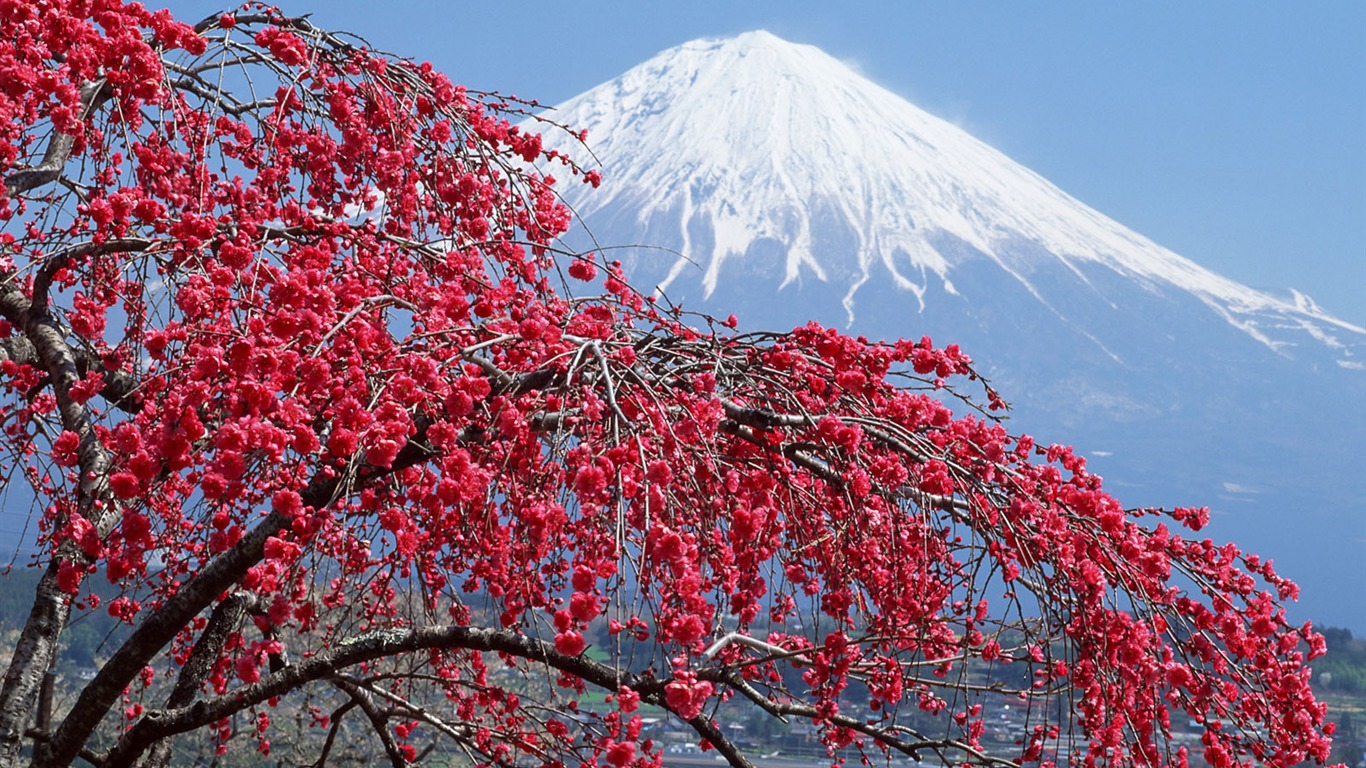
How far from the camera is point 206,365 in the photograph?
293 centimetres

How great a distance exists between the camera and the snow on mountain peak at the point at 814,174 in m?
126

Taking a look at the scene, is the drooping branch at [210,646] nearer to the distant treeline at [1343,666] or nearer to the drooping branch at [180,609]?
the drooping branch at [180,609]

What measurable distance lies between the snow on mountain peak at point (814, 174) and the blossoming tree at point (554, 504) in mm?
114810

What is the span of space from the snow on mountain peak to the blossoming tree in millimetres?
114810

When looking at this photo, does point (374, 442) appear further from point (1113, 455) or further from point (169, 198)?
point (1113, 455)

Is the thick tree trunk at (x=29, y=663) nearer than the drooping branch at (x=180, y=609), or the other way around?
the drooping branch at (x=180, y=609)

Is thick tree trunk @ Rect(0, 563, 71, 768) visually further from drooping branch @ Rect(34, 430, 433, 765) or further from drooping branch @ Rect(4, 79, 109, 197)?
drooping branch @ Rect(4, 79, 109, 197)

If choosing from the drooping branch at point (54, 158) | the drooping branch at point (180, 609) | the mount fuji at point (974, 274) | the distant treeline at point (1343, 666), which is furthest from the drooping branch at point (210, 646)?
the mount fuji at point (974, 274)

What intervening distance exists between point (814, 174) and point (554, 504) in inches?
A: 5025

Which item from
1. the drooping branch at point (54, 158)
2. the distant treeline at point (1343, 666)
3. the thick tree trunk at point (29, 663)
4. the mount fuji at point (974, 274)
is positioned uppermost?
the mount fuji at point (974, 274)

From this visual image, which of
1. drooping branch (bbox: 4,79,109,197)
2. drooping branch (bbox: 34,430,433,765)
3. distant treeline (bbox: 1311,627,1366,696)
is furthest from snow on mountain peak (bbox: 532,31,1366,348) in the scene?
drooping branch (bbox: 34,430,433,765)

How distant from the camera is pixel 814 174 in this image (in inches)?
5034

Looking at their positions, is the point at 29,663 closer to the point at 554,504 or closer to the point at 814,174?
the point at 554,504

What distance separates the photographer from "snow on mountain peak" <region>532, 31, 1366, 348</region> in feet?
413
